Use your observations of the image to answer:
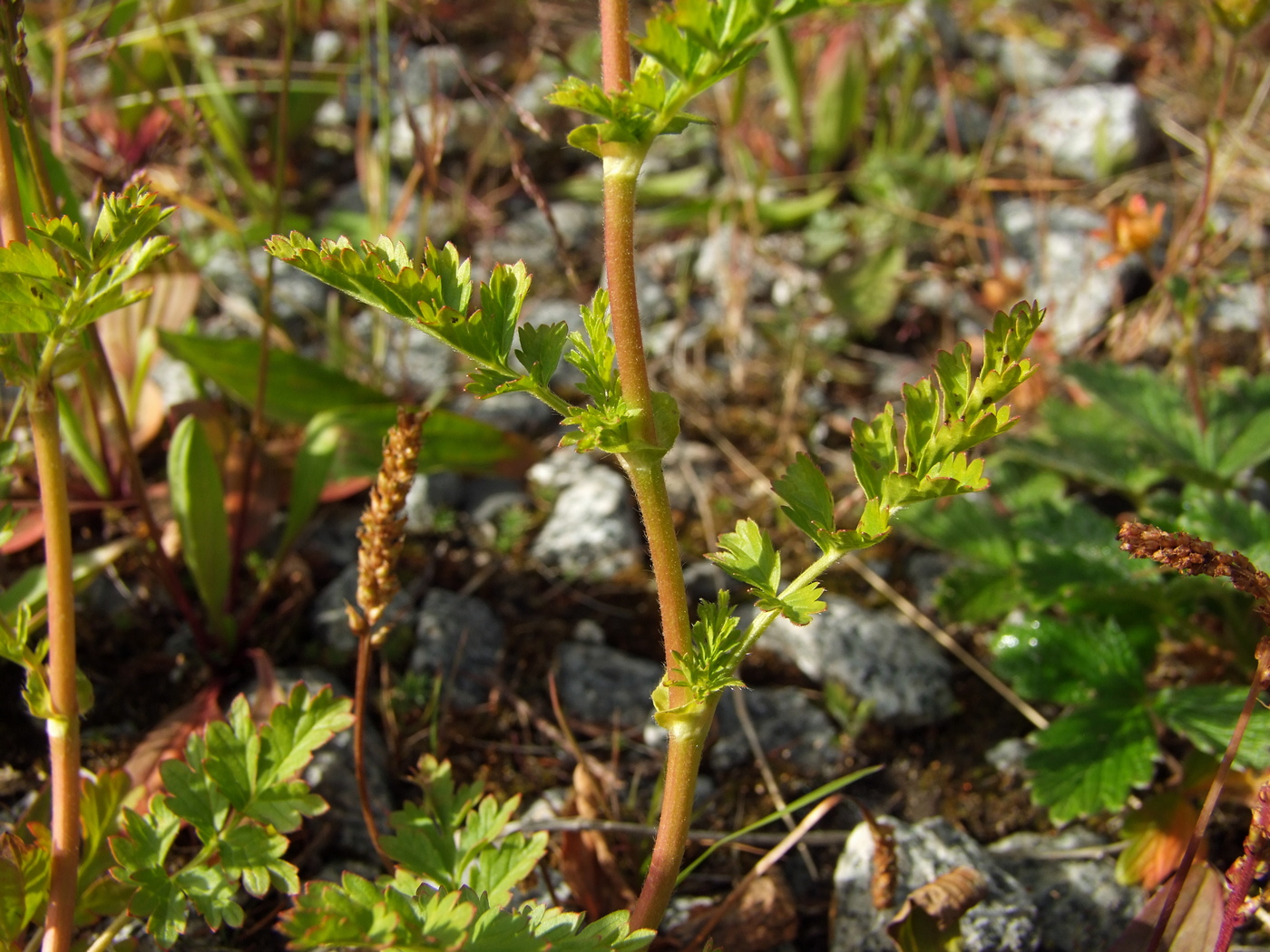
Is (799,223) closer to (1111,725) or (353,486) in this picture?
(353,486)

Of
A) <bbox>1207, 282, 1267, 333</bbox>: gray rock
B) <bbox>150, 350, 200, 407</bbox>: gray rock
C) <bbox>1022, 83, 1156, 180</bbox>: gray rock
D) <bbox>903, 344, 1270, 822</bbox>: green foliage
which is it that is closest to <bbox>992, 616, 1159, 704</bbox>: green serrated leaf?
<bbox>903, 344, 1270, 822</bbox>: green foliage

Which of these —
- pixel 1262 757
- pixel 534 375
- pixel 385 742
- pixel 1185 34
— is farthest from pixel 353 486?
pixel 1185 34

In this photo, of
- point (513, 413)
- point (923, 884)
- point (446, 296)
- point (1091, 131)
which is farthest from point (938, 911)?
point (1091, 131)

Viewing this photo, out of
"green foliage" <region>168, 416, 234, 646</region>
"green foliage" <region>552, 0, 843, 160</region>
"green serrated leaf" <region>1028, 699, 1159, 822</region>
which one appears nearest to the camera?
"green foliage" <region>552, 0, 843, 160</region>

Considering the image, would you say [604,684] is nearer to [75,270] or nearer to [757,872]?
[757,872]

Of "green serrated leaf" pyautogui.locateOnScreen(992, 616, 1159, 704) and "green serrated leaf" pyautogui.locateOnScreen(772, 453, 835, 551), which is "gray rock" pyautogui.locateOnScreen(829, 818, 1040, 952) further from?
"green serrated leaf" pyautogui.locateOnScreen(772, 453, 835, 551)

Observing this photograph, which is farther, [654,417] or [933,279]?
[933,279]
